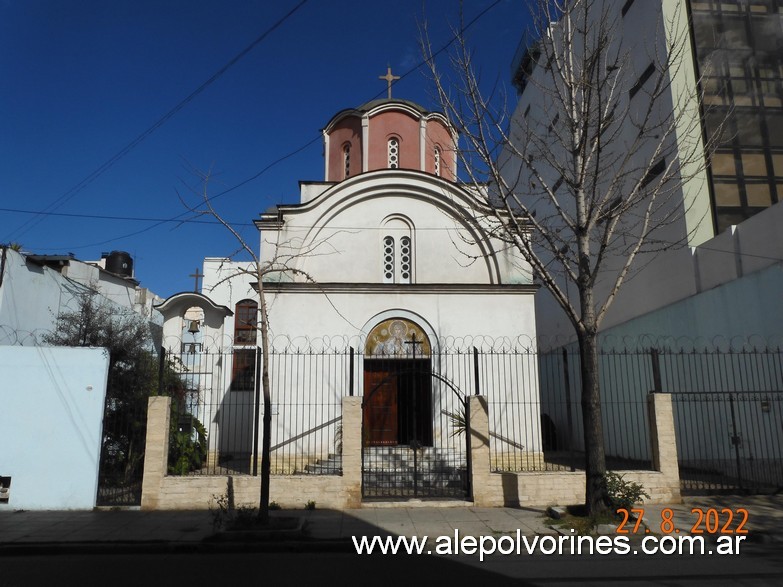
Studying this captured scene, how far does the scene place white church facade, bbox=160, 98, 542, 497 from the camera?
1327 cm

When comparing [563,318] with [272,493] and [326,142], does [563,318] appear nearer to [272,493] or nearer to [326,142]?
[326,142]

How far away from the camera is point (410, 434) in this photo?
14500mm

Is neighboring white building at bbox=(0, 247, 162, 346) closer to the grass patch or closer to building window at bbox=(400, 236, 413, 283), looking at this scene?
building window at bbox=(400, 236, 413, 283)

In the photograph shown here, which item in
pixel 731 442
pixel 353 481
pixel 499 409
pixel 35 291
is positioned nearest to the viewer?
pixel 353 481

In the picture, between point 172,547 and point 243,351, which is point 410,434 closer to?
point 243,351

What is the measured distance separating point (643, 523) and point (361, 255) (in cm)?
921

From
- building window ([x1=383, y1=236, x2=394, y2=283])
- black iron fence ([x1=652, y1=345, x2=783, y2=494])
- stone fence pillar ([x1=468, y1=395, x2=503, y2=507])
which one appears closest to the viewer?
stone fence pillar ([x1=468, y1=395, x2=503, y2=507])

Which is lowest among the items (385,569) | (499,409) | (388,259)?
(385,569)

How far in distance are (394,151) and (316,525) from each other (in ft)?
41.0

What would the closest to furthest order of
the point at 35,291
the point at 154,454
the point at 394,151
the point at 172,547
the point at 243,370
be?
the point at 172,547 < the point at 154,454 < the point at 35,291 < the point at 243,370 < the point at 394,151

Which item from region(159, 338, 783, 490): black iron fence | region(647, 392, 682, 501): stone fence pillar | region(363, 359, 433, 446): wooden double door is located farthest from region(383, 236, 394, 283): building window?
region(647, 392, 682, 501): stone fence pillar

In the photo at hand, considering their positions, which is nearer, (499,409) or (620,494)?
(620,494)

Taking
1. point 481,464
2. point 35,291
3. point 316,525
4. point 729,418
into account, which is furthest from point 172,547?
point 729,418

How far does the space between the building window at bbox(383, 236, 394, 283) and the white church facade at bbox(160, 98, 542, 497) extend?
3 centimetres
